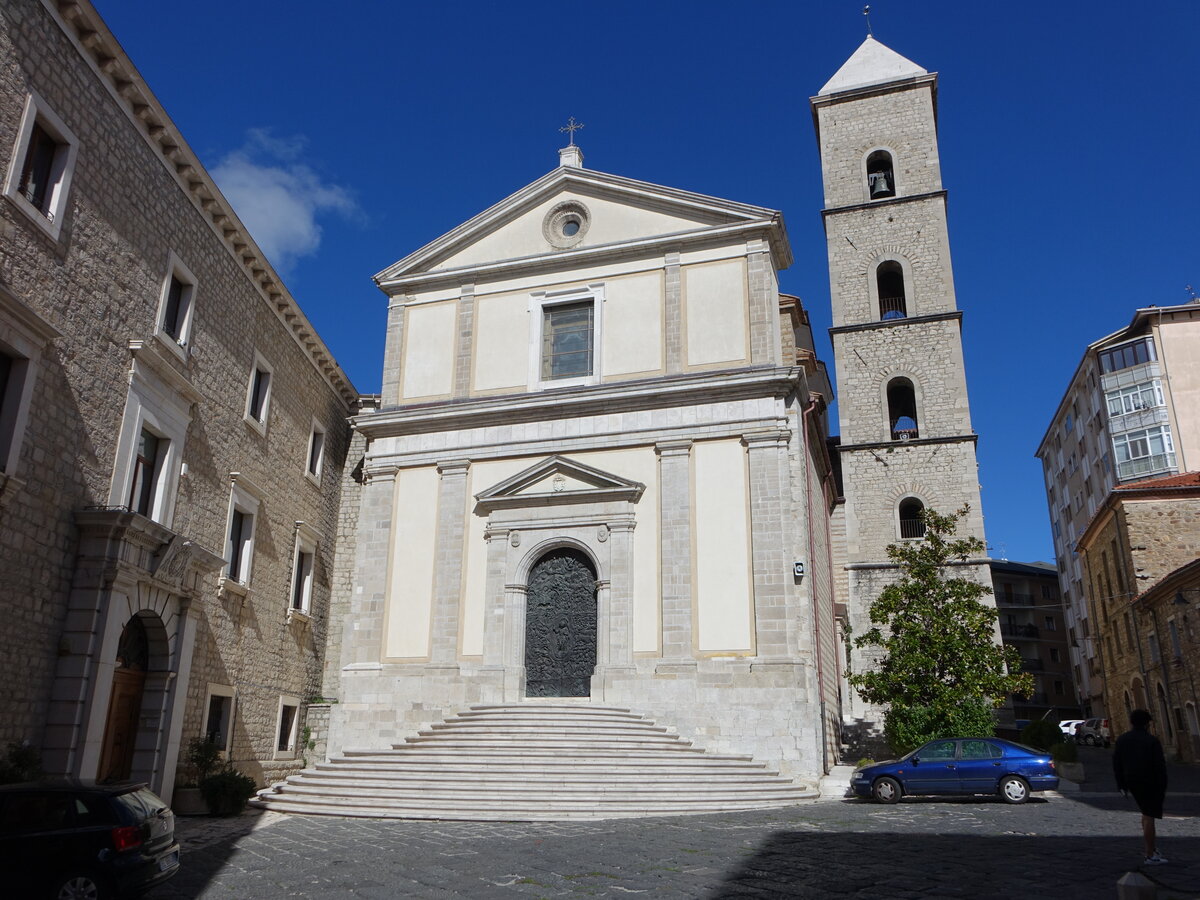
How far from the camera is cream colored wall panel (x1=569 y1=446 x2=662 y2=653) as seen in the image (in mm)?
18328

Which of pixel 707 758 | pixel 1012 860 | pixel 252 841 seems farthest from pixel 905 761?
pixel 252 841

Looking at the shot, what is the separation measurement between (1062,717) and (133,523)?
68291 mm

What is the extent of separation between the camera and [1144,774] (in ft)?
28.9

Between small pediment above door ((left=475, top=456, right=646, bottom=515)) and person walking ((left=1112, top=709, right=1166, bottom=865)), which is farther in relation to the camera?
small pediment above door ((left=475, top=456, right=646, bottom=515))

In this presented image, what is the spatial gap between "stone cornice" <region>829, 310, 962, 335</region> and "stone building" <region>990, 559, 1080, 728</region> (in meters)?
42.6

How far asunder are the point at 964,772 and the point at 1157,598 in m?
16.4

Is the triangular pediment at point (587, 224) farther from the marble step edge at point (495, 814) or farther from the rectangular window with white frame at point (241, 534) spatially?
the marble step edge at point (495, 814)

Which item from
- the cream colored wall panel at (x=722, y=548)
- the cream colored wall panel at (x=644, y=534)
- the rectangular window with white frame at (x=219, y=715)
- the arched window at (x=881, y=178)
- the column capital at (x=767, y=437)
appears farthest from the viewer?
the arched window at (x=881, y=178)

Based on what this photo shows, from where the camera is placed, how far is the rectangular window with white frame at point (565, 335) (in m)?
21.1

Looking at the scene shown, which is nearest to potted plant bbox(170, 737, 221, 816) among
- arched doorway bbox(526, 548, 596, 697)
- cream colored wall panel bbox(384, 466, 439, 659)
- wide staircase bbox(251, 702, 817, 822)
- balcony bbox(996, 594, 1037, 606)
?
wide staircase bbox(251, 702, 817, 822)

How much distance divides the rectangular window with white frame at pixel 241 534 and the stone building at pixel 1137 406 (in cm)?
3393

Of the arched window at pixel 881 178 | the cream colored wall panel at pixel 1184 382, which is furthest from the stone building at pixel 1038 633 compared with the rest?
the arched window at pixel 881 178

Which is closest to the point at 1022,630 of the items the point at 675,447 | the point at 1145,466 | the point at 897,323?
the point at 1145,466

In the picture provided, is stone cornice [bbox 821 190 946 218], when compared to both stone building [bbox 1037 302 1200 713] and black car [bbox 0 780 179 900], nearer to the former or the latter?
stone building [bbox 1037 302 1200 713]
